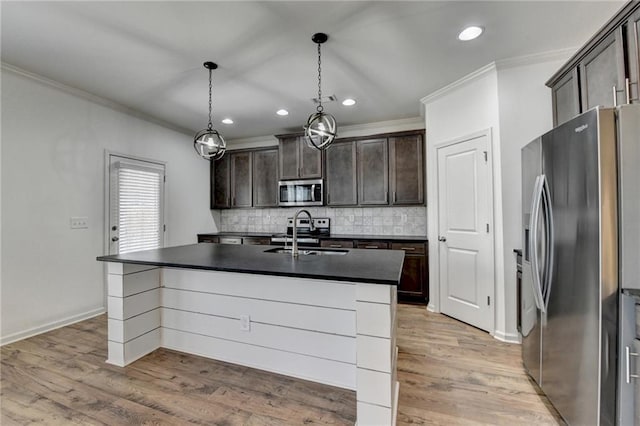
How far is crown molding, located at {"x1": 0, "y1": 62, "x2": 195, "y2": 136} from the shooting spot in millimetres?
2835

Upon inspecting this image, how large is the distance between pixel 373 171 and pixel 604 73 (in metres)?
2.65

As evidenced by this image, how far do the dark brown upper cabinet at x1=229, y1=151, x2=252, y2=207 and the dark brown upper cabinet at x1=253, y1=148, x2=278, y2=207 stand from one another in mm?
125

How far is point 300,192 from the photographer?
186 inches

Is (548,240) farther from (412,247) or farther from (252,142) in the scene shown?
(252,142)

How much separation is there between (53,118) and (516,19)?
14.7 feet

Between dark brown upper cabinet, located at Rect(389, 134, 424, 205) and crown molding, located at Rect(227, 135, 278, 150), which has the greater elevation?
crown molding, located at Rect(227, 135, 278, 150)

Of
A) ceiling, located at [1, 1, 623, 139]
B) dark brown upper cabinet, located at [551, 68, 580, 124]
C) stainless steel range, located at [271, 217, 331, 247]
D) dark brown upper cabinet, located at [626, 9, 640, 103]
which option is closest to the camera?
dark brown upper cabinet, located at [626, 9, 640, 103]

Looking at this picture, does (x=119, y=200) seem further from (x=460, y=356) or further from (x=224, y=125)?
(x=460, y=356)

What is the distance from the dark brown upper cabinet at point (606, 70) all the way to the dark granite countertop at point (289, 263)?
5.67 ft

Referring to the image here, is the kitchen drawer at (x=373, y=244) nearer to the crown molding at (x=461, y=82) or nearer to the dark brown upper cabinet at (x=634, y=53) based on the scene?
the crown molding at (x=461, y=82)

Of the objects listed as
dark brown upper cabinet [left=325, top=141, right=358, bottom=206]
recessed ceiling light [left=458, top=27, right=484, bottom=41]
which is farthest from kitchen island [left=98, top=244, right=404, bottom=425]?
dark brown upper cabinet [left=325, top=141, right=358, bottom=206]

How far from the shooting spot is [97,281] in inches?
139

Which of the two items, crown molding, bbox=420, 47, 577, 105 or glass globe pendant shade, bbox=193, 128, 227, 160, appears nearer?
crown molding, bbox=420, 47, 577, 105

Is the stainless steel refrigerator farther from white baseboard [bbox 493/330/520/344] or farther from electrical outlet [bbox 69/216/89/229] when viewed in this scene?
electrical outlet [bbox 69/216/89/229]
